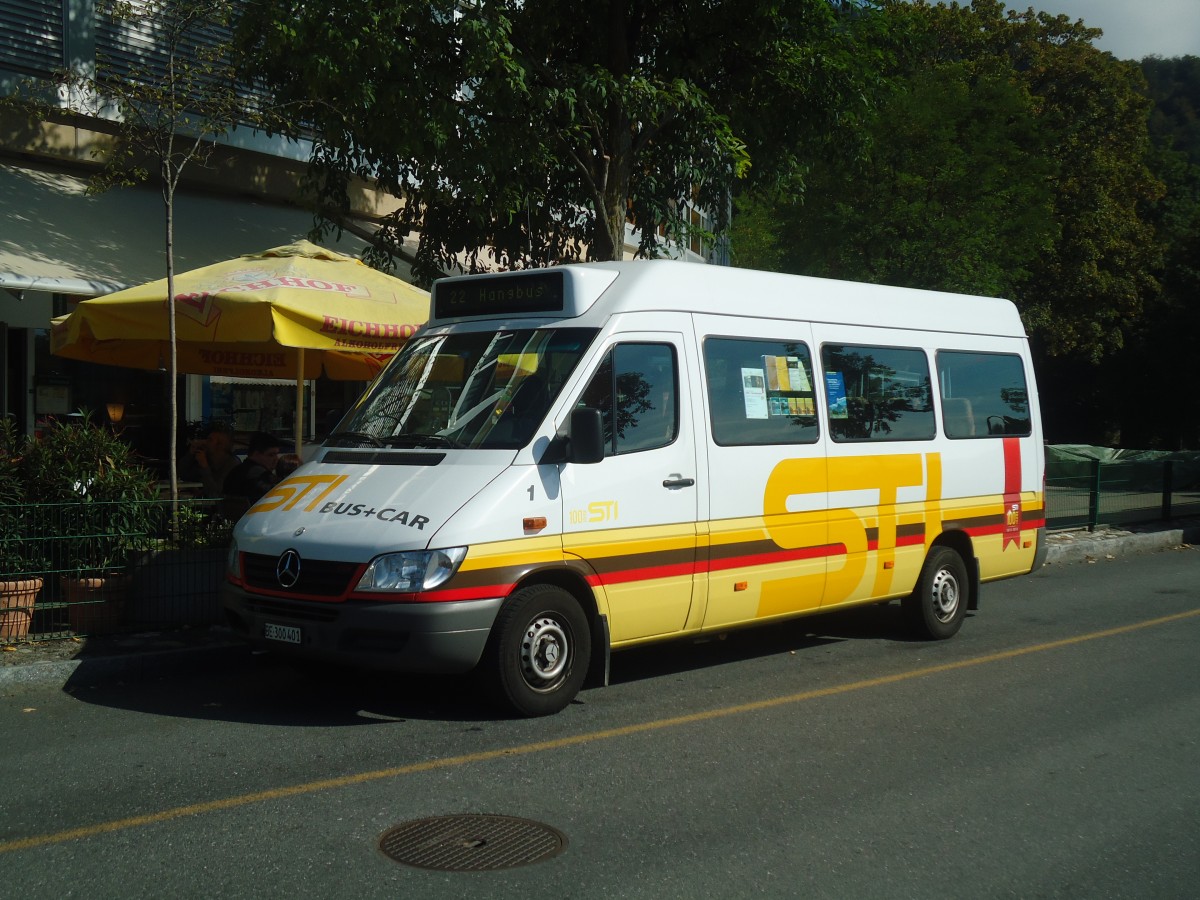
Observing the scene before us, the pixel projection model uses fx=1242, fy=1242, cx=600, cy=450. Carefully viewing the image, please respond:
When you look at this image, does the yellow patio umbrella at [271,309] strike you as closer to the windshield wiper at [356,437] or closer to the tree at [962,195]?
the windshield wiper at [356,437]

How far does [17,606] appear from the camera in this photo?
8.49 metres

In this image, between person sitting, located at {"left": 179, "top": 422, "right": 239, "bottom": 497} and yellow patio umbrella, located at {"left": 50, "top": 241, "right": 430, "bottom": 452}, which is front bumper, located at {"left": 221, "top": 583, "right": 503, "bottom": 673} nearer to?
yellow patio umbrella, located at {"left": 50, "top": 241, "right": 430, "bottom": 452}

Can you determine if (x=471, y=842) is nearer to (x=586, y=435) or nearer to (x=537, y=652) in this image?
(x=537, y=652)

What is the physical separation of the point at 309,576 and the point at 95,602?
2.66 m

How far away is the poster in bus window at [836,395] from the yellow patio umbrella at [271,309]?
3.76m

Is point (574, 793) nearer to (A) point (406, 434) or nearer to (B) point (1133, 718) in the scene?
(A) point (406, 434)

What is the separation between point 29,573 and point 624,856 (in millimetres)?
5534

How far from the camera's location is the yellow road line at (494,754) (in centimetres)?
516

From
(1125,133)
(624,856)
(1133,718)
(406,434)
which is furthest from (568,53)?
(1125,133)

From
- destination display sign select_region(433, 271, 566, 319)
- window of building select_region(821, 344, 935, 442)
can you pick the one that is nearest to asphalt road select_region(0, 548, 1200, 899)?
window of building select_region(821, 344, 935, 442)

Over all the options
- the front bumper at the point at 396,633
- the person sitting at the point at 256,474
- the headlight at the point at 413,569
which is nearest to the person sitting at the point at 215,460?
the person sitting at the point at 256,474

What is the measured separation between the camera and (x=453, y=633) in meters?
6.72

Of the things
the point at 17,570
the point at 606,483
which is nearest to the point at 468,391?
the point at 606,483

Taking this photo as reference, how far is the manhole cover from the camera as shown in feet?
15.8
